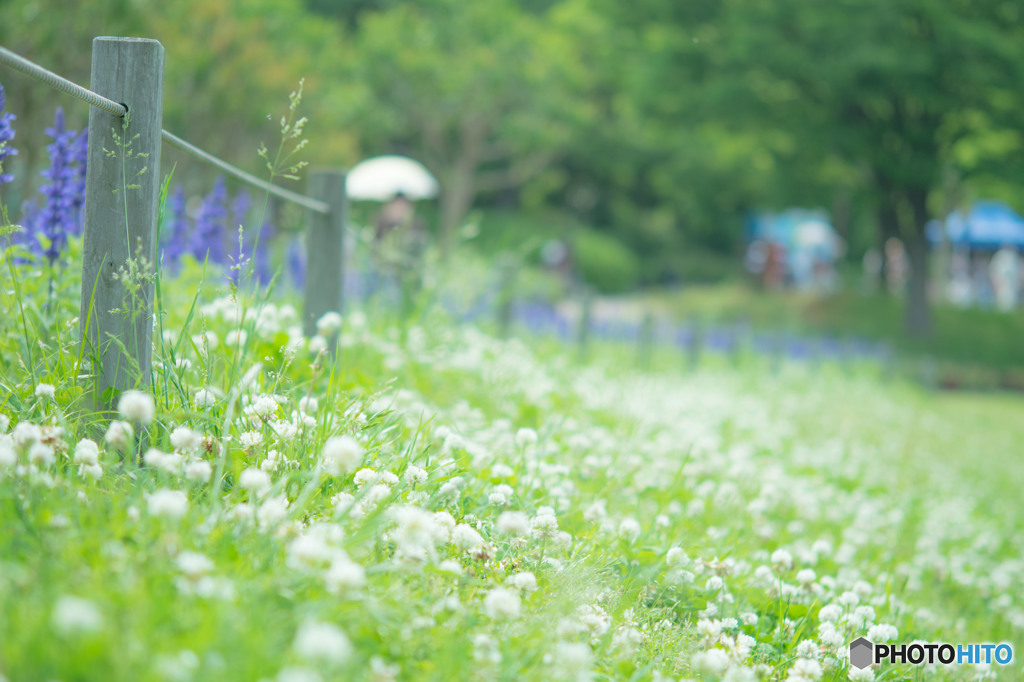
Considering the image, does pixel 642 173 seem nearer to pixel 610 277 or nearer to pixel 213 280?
pixel 610 277

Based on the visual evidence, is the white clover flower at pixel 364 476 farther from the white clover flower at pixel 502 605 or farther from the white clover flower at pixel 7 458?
the white clover flower at pixel 7 458

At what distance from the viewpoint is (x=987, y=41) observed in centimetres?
1389

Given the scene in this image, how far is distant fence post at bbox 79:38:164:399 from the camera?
2.35 meters

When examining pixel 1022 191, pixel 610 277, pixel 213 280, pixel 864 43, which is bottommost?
pixel 610 277

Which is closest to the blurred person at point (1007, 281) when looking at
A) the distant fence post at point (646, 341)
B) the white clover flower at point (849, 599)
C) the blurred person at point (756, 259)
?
the blurred person at point (756, 259)

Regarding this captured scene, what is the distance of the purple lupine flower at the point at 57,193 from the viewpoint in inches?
130

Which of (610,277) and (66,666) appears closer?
(66,666)

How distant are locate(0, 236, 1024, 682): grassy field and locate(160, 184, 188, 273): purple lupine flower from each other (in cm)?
88

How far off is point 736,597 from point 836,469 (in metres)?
3.94

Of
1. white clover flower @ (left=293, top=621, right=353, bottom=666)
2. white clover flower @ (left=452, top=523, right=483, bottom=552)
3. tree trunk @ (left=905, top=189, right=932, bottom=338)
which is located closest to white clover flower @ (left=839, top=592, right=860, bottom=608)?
white clover flower @ (left=452, top=523, right=483, bottom=552)

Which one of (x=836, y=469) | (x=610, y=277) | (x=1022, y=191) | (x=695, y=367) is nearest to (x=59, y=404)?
(x=836, y=469)

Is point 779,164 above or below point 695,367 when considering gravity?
above

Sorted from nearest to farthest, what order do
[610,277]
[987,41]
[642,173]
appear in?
[987,41], [610,277], [642,173]

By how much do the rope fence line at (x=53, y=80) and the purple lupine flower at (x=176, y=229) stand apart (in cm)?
259
